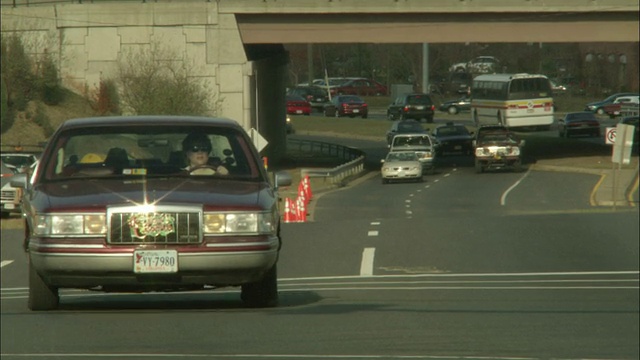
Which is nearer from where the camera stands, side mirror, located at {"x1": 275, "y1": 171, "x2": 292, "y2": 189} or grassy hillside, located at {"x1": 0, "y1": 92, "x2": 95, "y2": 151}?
side mirror, located at {"x1": 275, "y1": 171, "x2": 292, "y2": 189}

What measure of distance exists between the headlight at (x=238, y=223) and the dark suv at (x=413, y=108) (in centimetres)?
1666

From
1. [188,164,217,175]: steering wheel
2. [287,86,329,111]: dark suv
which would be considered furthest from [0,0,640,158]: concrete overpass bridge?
[188,164,217,175]: steering wheel

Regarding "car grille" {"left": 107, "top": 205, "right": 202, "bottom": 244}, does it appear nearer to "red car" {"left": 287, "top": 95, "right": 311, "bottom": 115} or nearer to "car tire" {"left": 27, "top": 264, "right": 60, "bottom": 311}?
"car tire" {"left": 27, "top": 264, "right": 60, "bottom": 311}

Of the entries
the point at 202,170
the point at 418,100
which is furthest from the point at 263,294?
the point at 418,100

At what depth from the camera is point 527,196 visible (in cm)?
7388

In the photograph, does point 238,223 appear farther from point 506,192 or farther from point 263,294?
point 506,192

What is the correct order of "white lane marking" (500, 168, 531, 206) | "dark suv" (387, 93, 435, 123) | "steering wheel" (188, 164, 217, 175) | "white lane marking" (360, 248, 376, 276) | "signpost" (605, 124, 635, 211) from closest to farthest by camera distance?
"steering wheel" (188, 164, 217, 175), "signpost" (605, 124, 635, 211), "dark suv" (387, 93, 435, 123), "white lane marking" (500, 168, 531, 206), "white lane marking" (360, 248, 376, 276)

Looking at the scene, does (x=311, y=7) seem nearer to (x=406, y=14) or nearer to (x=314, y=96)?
(x=406, y=14)

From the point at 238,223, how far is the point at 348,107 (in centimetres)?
1914

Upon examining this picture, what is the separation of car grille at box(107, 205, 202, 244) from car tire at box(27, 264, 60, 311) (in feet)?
2.85

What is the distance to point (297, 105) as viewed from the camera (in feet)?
83.3

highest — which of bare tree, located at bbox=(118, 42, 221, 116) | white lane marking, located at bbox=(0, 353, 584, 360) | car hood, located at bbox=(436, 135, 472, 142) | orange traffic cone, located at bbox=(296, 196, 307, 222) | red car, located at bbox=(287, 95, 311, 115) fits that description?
bare tree, located at bbox=(118, 42, 221, 116)

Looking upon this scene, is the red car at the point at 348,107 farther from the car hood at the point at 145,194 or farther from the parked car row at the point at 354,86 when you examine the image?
the car hood at the point at 145,194

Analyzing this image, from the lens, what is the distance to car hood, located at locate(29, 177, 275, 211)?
246 inches
